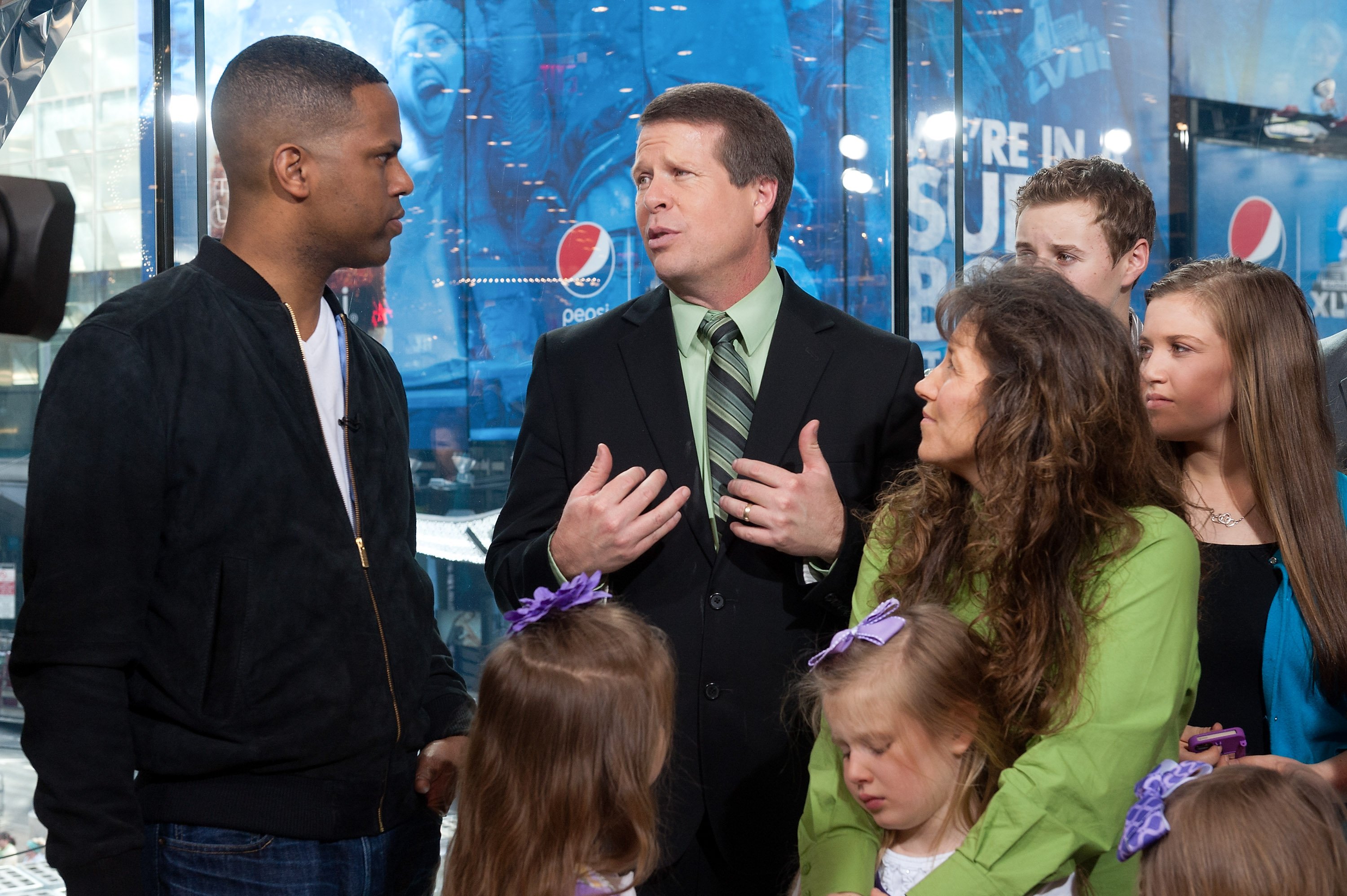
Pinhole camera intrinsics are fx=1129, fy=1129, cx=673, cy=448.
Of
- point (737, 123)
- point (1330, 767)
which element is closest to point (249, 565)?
point (737, 123)

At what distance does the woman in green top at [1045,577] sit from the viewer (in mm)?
1436

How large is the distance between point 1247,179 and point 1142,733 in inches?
158

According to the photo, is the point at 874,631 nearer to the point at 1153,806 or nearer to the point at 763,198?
the point at 1153,806

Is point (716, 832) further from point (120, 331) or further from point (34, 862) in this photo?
point (34, 862)

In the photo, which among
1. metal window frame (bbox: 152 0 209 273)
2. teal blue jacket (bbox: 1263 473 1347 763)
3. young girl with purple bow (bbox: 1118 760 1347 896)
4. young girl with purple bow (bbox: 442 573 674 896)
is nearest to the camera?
young girl with purple bow (bbox: 1118 760 1347 896)

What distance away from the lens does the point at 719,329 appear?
7.01 feet

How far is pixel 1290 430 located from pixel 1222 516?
0.19m

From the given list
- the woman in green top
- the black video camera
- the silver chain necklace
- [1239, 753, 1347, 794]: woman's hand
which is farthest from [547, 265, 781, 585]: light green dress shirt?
the black video camera

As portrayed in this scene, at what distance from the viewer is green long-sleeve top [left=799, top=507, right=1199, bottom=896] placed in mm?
1416

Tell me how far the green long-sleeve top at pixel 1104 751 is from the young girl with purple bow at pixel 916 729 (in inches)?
3.1

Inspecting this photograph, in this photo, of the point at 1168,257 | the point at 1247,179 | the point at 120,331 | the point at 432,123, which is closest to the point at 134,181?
the point at 432,123

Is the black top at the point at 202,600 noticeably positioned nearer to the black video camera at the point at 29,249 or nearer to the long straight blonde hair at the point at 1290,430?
the black video camera at the point at 29,249

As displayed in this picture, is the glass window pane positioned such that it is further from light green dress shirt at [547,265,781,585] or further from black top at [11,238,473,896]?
black top at [11,238,473,896]

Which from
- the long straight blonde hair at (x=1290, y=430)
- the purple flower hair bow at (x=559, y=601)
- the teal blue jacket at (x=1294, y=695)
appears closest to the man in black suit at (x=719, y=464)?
the purple flower hair bow at (x=559, y=601)
